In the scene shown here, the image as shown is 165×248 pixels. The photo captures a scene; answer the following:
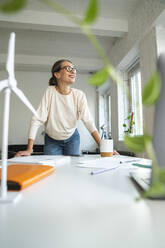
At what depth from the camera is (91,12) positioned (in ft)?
0.32

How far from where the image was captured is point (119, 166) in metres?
0.71

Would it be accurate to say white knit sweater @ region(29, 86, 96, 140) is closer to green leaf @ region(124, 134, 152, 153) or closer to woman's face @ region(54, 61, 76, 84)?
woman's face @ region(54, 61, 76, 84)

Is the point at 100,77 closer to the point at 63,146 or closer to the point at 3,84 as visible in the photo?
the point at 3,84

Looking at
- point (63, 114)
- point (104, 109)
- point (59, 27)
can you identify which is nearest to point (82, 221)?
point (63, 114)

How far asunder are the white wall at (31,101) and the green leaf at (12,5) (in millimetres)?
4762

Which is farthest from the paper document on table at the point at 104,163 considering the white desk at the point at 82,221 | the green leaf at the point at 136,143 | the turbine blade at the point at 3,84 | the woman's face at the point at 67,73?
the woman's face at the point at 67,73

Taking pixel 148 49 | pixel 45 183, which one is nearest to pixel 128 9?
pixel 148 49

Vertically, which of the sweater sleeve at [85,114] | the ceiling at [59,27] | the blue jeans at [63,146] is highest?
the ceiling at [59,27]

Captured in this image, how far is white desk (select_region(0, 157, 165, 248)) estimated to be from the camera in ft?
0.71

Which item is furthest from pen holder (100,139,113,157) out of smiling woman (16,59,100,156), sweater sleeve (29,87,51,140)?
sweater sleeve (29,87,51,140)

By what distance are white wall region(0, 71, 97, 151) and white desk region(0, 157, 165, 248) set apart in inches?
178

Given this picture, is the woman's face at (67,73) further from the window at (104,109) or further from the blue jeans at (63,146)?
the window at (104,109)

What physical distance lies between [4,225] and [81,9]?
314cm

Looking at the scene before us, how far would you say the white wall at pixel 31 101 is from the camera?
4.67 m
